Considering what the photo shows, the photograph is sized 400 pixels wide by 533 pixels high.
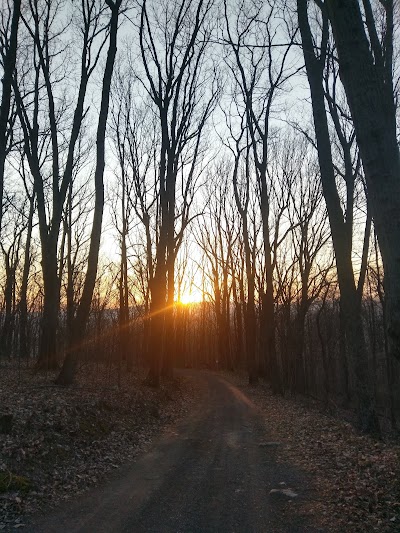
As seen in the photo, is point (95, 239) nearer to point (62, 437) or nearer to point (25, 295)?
point (62, 437)

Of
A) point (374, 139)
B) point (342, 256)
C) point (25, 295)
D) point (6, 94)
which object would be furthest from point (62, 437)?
point (25, 295)

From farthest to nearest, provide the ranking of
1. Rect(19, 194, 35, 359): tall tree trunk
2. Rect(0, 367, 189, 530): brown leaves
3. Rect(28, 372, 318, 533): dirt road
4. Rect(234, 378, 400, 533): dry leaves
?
Rect(19, 194, 35, 359): tall tree trunk, Rect(0, 367, 189, 530): brown leaves, Rect(28, 372, 318, 533): dirt road, Rect(234, 378, 400, 533): dry leaves

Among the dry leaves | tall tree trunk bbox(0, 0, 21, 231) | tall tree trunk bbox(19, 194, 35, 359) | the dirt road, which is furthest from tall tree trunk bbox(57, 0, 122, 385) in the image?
tall tree trunk bbox(19, 194, 35, 359)

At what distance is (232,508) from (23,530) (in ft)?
8.09

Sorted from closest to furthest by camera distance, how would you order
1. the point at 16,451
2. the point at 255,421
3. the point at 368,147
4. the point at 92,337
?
the point at 368,147 → the point at 16,451 → the point at 255,421 → the point at 92,337

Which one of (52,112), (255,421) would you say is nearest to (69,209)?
(52,112)

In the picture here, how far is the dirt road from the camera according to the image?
512 centimetres

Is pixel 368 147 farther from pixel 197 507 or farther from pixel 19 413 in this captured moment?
pixel 19 413

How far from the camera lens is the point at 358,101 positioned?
5434mm

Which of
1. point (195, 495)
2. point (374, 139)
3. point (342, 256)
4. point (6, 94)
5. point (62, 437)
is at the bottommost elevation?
point (195, 495)

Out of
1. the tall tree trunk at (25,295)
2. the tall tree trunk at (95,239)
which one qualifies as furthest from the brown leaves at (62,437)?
the tall tree trunk at (25,295)

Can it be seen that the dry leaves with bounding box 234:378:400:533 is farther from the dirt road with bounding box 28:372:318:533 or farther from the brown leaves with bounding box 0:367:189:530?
the brown leaves with bounding box 0:367:189:530

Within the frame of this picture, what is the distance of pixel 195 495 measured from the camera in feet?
20.2

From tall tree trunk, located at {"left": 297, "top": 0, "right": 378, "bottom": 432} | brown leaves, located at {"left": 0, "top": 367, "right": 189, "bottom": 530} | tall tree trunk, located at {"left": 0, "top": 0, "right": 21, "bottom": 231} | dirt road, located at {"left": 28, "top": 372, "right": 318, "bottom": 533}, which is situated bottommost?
dirt road, located at {"left": 28, "top": 372, "right": 318, "bottom": 533}
